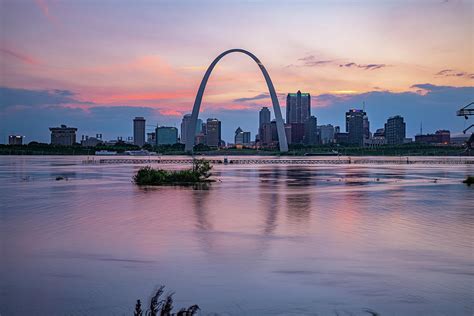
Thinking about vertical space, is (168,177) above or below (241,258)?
above

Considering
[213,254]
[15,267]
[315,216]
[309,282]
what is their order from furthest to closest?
1. [315,216]
2. [213,254]
3. [15,267]
4. [309,282]

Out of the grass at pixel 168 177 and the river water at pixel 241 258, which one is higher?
the grass at pixel 168 177

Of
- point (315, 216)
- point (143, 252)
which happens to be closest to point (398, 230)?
point (315, 216)

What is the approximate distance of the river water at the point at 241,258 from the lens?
855 cm

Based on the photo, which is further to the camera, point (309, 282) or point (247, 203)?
point (247, 203)

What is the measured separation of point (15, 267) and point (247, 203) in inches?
542

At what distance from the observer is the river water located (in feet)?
28.1

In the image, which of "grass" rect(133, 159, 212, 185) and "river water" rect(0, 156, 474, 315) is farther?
"grass" rect(133, 159, 212, 185)

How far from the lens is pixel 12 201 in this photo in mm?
24172

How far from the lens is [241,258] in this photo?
11.7m

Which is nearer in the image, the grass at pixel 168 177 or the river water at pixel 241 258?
the river water at pixel 241 258

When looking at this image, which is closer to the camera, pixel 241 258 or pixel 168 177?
pixel 241 258

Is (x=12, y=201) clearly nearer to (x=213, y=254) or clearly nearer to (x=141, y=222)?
(x=141, y=222)

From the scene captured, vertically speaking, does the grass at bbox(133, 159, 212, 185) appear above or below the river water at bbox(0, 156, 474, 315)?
above
